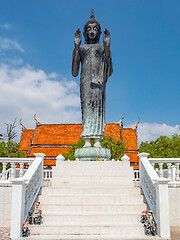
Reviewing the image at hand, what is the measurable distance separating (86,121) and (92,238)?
5.02 meters

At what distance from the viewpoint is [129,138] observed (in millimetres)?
28141

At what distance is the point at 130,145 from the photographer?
27281mm

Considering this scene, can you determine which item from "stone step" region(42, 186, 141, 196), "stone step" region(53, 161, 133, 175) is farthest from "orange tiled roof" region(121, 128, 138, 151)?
"stone step" region(42, 186, 141, 196)

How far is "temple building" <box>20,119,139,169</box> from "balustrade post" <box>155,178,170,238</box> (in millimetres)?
20261

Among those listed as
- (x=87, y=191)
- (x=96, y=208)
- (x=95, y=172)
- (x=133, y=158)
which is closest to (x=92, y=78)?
(x=95, y=172)

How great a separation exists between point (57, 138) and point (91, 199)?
74.6 feet

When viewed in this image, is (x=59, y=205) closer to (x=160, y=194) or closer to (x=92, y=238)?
(x=92, y=238)

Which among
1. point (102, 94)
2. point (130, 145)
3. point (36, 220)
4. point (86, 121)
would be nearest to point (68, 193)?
point (36, 220)

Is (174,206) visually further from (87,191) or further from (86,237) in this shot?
(86,237)

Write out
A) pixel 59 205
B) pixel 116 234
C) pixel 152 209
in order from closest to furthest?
1. pixel 116 234
2. pixel 152 209
3. pixel 59 205

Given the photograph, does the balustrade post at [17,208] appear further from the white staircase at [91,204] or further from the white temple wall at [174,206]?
the white temple wall at [174,206]

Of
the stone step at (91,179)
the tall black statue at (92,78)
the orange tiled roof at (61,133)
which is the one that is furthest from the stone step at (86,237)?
the orange tiled roof at (61,133)

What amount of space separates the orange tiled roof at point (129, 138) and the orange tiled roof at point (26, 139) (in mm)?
11494

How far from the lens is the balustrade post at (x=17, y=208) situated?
5.00 m
